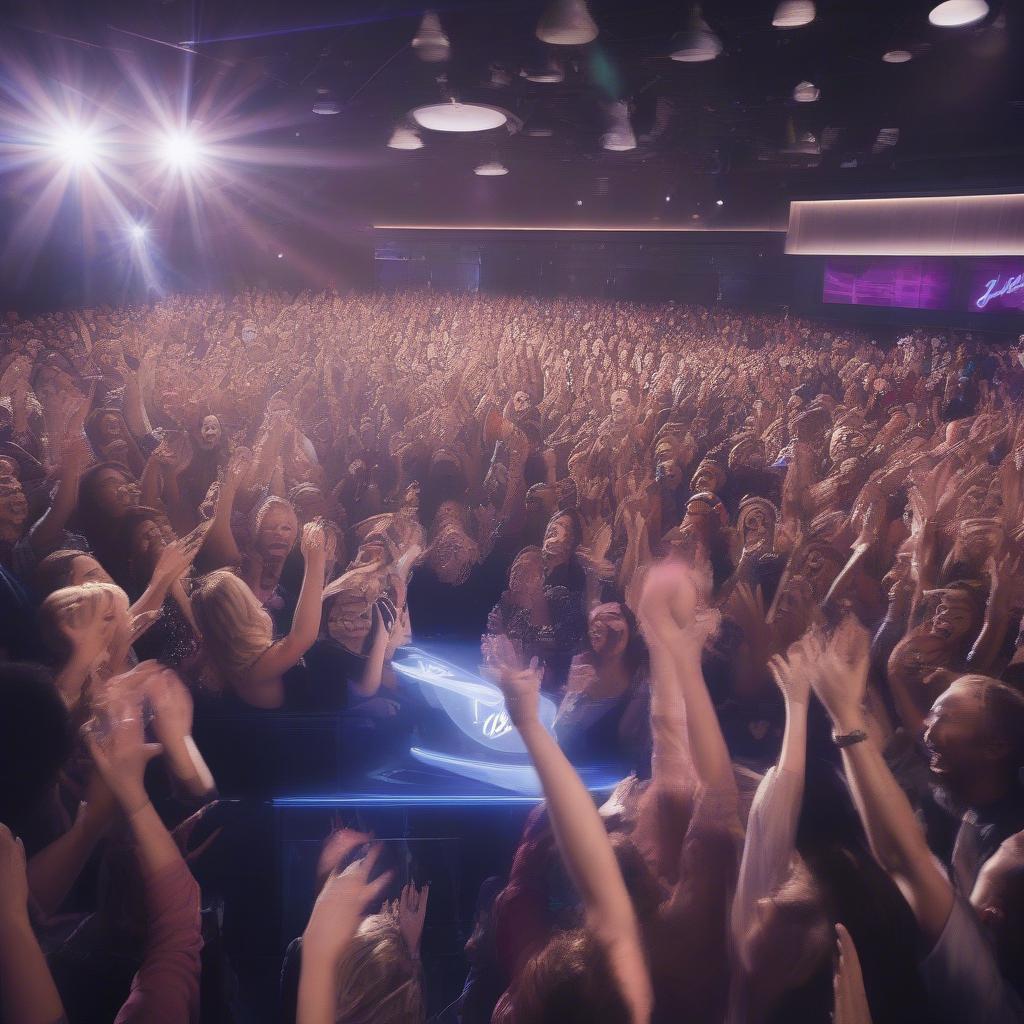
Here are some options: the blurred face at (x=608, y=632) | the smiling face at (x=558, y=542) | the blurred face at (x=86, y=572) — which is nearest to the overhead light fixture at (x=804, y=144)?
the smiling face at (x=558, y=542)

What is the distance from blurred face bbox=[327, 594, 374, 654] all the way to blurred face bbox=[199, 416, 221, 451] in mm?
1638

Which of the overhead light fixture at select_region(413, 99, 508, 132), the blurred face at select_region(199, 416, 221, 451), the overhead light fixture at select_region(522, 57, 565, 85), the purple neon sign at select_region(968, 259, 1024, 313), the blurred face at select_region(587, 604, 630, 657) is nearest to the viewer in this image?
the blurred face at select_region(587, 604, 630, 657)

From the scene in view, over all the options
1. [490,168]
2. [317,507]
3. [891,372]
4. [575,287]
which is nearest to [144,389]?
[317,507]

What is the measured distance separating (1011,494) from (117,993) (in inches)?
157

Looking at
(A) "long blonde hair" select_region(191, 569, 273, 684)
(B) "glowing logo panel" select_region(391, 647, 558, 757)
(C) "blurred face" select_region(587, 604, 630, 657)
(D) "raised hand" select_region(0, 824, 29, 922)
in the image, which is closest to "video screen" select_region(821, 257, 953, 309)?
(C) "blurred face" select_region(587, 604, 630, 657)

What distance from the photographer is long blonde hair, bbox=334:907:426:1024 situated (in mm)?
1804

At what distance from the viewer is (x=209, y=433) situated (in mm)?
3973

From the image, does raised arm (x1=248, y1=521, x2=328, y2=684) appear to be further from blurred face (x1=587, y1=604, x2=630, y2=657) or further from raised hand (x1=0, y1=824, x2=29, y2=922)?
blurred face (x1=587, y1=604, x2=630, y2=657)

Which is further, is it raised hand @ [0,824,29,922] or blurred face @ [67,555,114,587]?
blurred face @ [67,555,114,587]

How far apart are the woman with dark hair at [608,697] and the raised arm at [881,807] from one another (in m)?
0.53

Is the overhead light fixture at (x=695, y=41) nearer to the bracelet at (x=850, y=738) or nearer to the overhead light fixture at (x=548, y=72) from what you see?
the overhead light fixture at (x=548, y=72)

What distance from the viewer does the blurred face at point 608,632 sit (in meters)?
2.58

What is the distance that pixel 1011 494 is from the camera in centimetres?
369

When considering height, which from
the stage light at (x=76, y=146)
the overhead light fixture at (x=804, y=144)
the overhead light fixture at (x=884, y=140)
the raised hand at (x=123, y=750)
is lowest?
the raised hand at (x=123, y=750)
